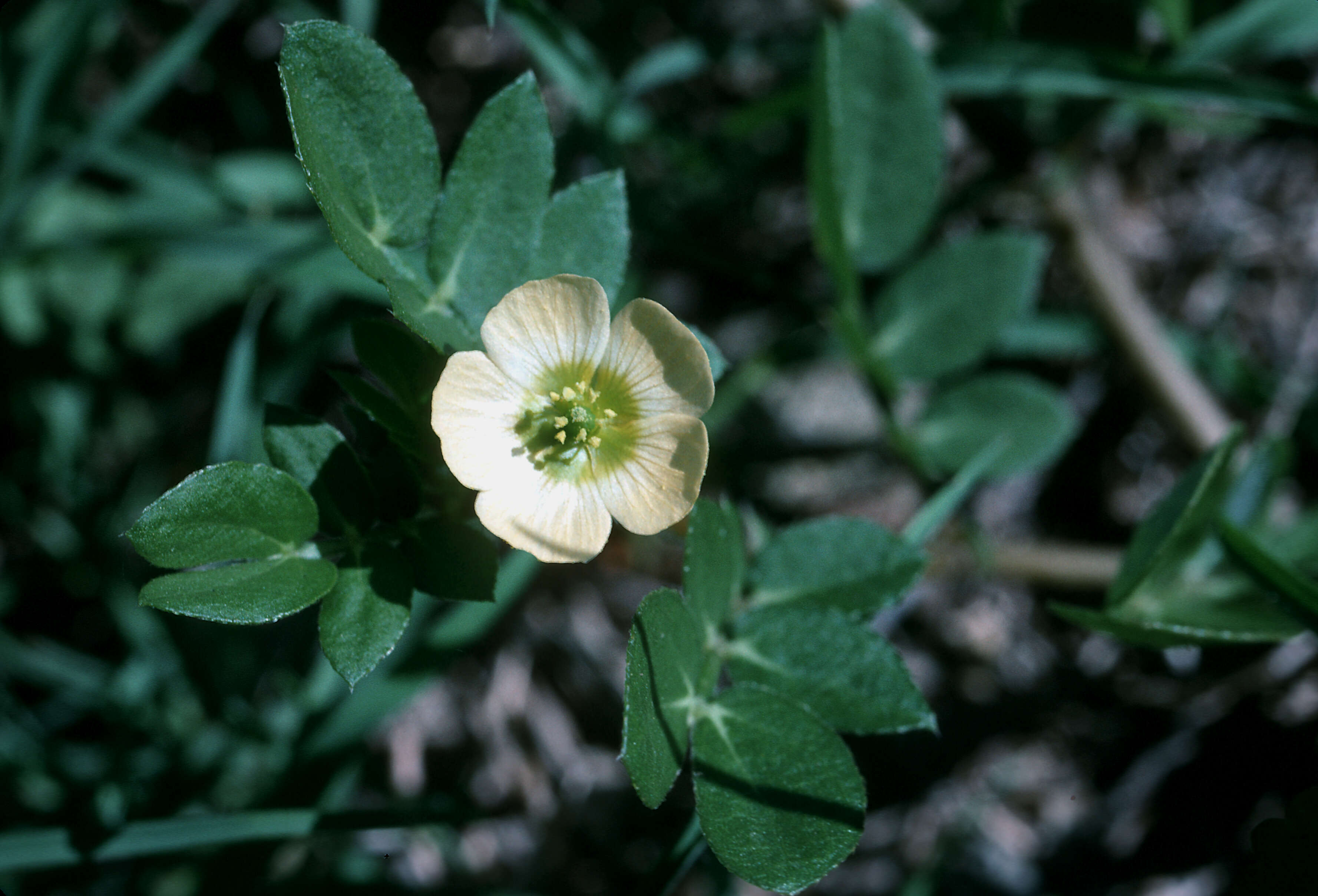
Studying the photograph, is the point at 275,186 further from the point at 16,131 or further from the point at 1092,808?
the point at 1092,808

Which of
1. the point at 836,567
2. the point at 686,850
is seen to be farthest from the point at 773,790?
the point at 836,567

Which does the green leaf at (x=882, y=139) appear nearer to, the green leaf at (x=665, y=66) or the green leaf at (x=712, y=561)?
the green leaf at (x=665, y=66)

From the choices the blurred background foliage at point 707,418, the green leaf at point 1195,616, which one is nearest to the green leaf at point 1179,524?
the green leaf at point 1195,616

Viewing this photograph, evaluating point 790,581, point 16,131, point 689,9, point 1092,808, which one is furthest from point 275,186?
point 1092,808

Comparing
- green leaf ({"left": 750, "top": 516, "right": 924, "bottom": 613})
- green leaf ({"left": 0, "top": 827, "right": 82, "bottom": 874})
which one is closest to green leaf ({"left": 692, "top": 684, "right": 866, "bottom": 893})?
green leaf ({"left": 750, "top": 516, "right": 924, "bottom": 613})

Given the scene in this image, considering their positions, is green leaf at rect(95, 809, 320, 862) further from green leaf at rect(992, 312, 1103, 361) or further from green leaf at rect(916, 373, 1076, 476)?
green leaf at rect(992, 312, 1103, 361)

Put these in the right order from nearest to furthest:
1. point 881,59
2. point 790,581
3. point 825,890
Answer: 1. point 790,581
2. point 881,59
3. point 825,890
